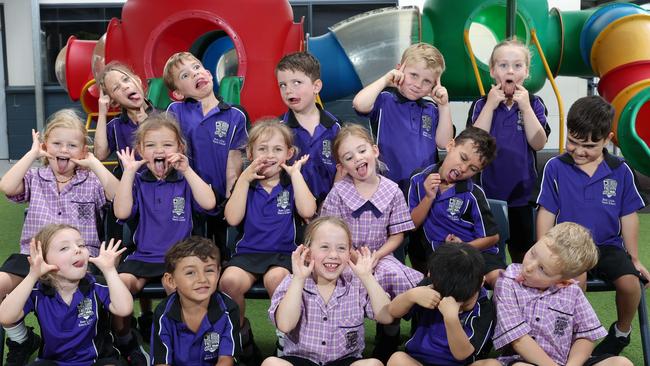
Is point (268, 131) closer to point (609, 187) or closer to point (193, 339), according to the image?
point (193, 339)

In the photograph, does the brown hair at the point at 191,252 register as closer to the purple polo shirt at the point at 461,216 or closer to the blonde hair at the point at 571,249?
the purple polo shirt at the point at 461,216

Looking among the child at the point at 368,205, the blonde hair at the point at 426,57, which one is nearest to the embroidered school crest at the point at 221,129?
the child at the point at 368,205

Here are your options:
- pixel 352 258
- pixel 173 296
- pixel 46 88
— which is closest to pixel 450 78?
pixel 352 258

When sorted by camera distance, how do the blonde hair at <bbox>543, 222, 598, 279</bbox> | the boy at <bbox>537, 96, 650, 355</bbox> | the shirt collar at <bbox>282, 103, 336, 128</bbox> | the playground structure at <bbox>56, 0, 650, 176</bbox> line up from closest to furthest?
the blonde hair at <bbox>543, 222, 598, 279</bbox>
the boy at <bbox>537, 96, 650, 355</bbox>
the shirt collar at <bbox>282, 103, 336, 128</bbox>
the playground structure at <bbox>56, 0, 650, 176</bbox>

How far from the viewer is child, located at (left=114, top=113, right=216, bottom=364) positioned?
2949mm

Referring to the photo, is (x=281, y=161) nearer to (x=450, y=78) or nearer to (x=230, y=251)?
(x=230, y=251)

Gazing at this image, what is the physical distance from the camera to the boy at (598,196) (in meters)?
2.90

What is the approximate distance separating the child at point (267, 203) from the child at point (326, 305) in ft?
1.24

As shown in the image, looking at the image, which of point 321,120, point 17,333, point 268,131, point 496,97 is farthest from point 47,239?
point 496,97

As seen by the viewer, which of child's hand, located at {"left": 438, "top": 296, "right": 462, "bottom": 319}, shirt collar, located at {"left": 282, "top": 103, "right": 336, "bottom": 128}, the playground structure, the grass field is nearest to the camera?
child's hand, located at {"left": 438, "top": 296, "right": 462, "bottom": 319}

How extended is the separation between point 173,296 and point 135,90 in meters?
1.47

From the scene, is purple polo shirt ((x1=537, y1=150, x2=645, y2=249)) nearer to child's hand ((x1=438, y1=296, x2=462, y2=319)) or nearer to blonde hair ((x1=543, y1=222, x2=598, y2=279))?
blonde hair ((x1=543, y1=222, x2=598, y2=279))

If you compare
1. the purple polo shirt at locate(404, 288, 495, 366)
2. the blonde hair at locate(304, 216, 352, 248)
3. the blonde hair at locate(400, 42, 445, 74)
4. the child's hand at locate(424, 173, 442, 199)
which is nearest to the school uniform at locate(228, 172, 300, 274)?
the blonde hair at locate(304, 216, 352, 248)

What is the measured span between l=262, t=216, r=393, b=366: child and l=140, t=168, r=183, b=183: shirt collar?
842 millimetres
